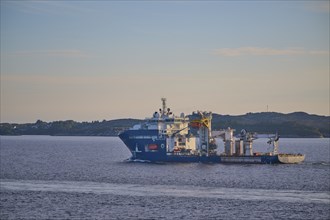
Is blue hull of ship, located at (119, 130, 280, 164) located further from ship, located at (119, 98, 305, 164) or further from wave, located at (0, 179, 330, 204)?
wave, located at (0, 179, 330, 204)

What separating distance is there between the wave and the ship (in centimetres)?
3140

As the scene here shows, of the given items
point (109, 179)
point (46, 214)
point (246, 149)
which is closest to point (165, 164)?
point (246, 149)

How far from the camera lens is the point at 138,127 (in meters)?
100

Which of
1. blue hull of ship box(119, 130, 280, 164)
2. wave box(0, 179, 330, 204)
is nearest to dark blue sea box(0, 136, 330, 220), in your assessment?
wave box(0, 179, 330, 204)

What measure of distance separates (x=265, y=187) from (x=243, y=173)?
17.1 meters

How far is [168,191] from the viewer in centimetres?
5978

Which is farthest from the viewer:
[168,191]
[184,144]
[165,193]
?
[184,144]

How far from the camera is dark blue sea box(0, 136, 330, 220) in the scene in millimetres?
47062

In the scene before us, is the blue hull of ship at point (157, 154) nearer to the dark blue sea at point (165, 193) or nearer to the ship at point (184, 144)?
the ship at point (184, 144)

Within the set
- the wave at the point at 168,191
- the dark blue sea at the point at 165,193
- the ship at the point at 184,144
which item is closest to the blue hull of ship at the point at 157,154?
the ship at the point at 184,144

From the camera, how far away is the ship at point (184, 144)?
319ft

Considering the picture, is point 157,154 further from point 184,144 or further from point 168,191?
point 168,191

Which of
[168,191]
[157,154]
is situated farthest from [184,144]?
[168,191]

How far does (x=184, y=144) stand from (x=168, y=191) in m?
42.4
